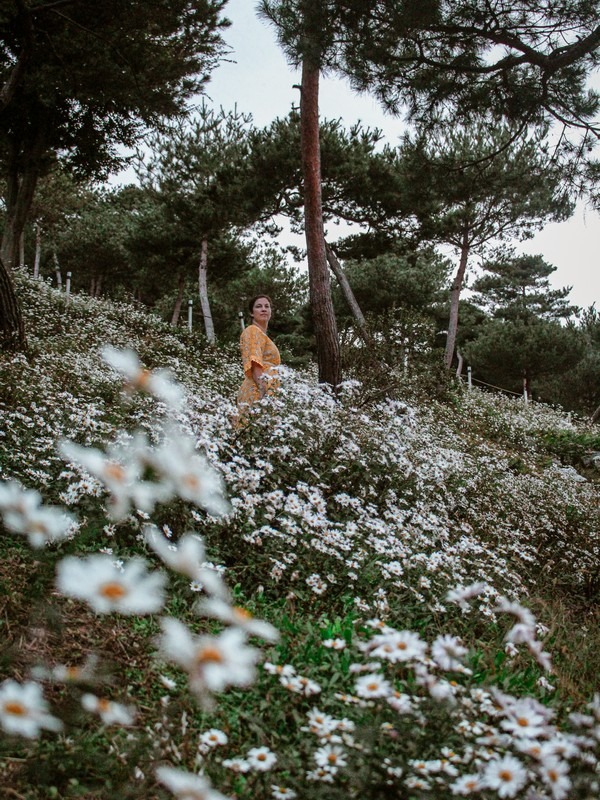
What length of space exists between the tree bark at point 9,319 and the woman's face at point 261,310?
111 inches

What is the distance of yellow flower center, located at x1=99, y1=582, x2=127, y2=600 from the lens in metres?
0.75

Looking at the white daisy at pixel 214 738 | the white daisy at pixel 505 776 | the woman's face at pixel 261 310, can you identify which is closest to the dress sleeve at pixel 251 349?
the woman's face at pixel 261 310

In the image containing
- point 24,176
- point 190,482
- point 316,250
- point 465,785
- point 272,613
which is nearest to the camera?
point 190,482

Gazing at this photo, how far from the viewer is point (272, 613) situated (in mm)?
2512

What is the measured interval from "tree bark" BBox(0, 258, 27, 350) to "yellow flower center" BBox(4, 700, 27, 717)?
6045 mm

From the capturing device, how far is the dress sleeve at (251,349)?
16.5ft

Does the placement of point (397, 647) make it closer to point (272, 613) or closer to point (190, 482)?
point (190, 482)

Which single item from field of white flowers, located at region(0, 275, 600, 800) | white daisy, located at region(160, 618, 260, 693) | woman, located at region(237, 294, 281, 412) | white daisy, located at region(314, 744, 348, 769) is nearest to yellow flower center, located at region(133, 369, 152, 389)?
field of white flowers, located at region(0, 275, 600, 800)

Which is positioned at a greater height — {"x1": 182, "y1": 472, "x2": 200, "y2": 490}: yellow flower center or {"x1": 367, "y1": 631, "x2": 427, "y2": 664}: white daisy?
{"x1": 182, "y1": 472, "x2": 200, "y2": 490}: yellow flower center

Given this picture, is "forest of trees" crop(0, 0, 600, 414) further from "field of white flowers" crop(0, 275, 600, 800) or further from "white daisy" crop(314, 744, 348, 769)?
"white daisy" crop(314, 744, 348, 769)

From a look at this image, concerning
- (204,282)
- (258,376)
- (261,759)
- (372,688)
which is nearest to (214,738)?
(261,759)

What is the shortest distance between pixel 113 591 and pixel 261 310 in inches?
188

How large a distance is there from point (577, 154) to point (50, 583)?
5.49 meters

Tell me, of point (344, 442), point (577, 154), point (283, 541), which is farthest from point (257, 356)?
point (577, 154)
